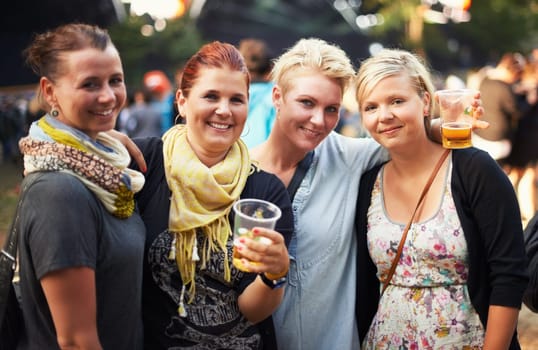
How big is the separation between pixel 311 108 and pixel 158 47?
2215cm

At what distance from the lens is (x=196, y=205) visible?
2.25m

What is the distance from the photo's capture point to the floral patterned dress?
2.48 m

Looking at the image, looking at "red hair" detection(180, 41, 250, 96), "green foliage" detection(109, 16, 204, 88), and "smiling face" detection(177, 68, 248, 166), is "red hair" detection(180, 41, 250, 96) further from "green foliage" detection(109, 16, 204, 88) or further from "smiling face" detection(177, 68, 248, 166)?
"green foliage" detection(109, 16, 204, 88)

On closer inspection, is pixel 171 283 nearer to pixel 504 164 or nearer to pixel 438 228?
pixel 438 228

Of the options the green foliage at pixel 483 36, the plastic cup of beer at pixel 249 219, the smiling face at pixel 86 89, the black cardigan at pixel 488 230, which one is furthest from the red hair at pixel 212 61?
the green foliage at pixel 483 36

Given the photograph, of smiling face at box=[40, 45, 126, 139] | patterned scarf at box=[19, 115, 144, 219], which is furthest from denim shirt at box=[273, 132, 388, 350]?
smiling face at box=[40, 45, 126, 139]

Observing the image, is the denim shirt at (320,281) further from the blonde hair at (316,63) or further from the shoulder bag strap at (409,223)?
the blonde hair at (316,63)

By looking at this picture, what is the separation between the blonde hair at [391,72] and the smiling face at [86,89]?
3.67 feet

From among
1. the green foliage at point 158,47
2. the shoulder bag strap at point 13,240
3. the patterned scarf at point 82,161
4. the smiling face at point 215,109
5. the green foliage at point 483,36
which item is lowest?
the shoulder bag strap at point 13,240

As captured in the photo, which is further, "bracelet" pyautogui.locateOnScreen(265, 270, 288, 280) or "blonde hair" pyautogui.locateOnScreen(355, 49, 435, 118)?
"blonde hair" pyautogui.locateOnScreen(355, 49, 435, 118)

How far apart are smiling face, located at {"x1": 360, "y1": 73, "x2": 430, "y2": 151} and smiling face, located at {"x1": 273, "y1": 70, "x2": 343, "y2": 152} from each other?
0.20 m

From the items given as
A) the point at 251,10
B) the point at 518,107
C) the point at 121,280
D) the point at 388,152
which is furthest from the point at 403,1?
the point at 121,280

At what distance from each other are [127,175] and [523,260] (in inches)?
62.6

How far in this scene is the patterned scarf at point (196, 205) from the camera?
2.22 metres
